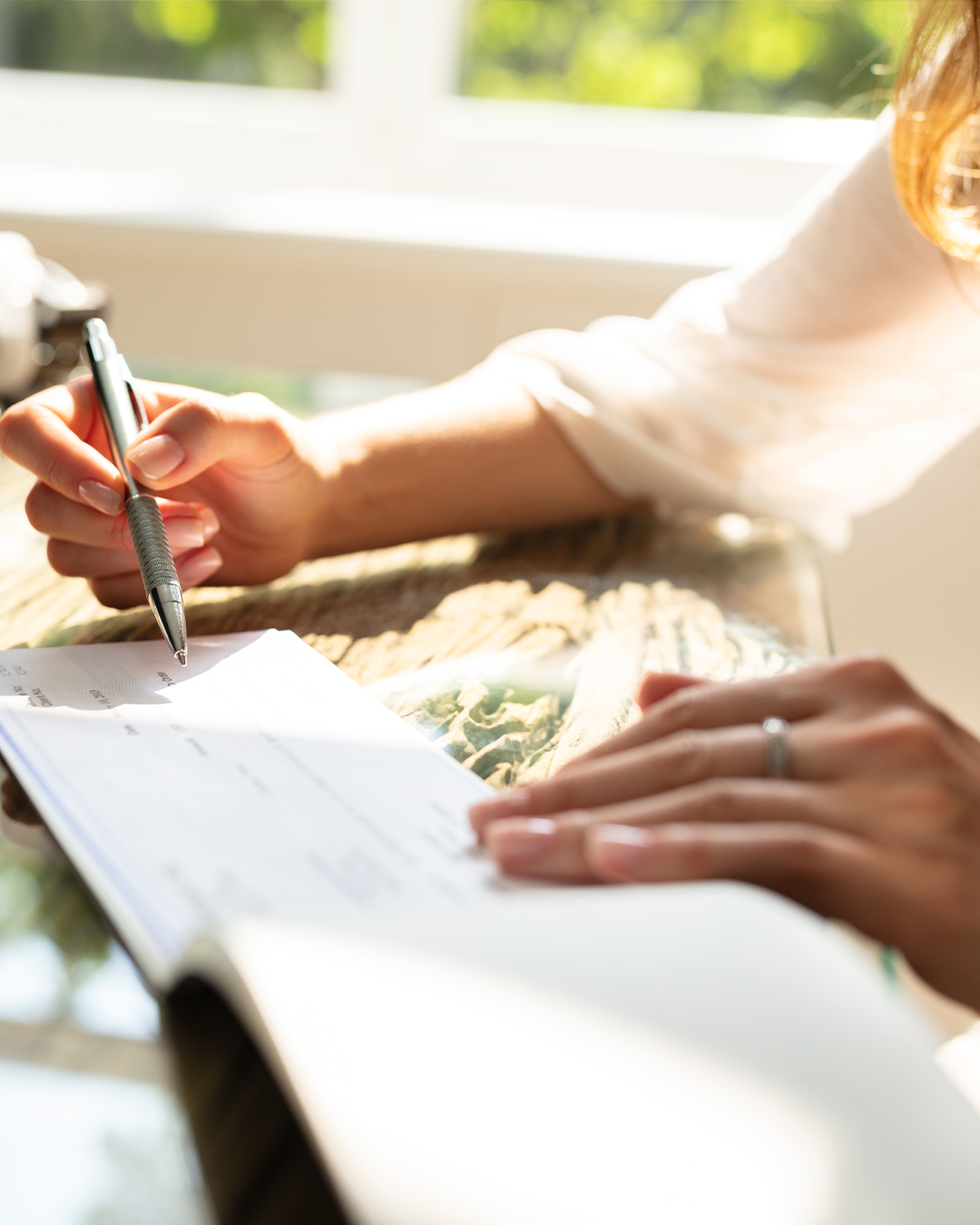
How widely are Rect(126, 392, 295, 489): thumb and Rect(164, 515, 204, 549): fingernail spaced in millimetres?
29

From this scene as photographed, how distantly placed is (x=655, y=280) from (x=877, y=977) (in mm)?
1415

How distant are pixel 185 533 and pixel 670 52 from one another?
1644mm

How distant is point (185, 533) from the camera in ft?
2.04

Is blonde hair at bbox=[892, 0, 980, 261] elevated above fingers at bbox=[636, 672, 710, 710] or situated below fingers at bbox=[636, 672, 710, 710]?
above

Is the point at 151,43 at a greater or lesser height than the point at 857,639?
greater

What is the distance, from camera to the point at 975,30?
27.0 inches

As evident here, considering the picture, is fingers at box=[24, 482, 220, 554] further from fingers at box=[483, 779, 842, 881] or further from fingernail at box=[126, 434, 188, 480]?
fingers at box=[483, 779, 842, 881]

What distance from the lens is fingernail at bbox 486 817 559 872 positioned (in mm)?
341

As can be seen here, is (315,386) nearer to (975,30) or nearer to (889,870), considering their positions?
(975,30)

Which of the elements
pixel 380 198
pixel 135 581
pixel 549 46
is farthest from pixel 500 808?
pixel 549 46

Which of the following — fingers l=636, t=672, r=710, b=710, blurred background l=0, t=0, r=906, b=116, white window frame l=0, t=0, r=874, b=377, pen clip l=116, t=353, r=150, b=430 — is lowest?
white window frame l=0, t=0, r=874, b=377

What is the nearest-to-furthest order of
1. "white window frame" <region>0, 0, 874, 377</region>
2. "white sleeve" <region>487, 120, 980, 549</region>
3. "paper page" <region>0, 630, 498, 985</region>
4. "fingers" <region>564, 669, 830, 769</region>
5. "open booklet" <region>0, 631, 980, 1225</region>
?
1. "open booklet" <region>0, 631, 980, 1225</region>
2. "paper page" <region>0, 630, 498, 985</region>
3. "fingers" <region>564, 669, 830, 769</region>
4. "white sleeve" <region>487, 120, 980, 549</region>
5. "white window frame" <region>0, 0, 874, 377</region>

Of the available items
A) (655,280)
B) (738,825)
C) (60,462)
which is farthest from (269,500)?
(655,280)

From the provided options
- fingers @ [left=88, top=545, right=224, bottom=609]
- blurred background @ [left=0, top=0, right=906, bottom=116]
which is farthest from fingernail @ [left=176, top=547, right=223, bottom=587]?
blurred background @ [left=0, top=0, right=906, bottom=116]
